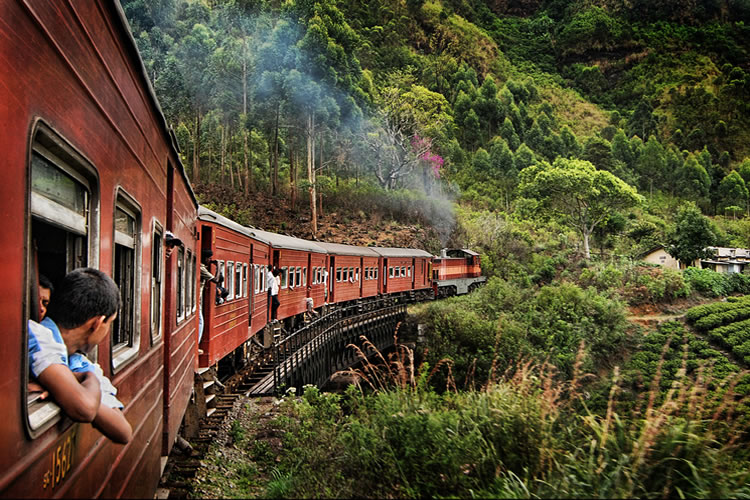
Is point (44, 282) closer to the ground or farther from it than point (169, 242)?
closer to the ground

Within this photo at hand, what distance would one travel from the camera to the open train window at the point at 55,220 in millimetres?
1625

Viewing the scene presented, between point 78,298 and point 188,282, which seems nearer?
point 78,298

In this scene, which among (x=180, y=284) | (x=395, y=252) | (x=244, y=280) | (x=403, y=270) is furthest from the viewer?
(x=403, y=270)

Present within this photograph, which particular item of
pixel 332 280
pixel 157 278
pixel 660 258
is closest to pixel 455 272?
pixel 332 280

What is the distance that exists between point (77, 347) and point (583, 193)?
4259 centimetres

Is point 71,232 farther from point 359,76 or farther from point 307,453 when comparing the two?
point 359,76

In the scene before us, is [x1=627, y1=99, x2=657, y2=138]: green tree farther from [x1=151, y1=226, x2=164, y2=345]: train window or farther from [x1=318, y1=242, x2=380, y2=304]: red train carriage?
[x1=151, y1=226, x2=164, y2=345]: train window

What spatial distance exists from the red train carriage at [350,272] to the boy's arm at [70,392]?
18.9 metres

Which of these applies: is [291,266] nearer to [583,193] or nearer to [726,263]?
[583,193]

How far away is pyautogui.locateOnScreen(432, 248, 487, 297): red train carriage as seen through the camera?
35906mm

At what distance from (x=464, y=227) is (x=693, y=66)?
111 meters

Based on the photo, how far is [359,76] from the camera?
44.3 meters

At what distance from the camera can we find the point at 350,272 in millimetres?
24031

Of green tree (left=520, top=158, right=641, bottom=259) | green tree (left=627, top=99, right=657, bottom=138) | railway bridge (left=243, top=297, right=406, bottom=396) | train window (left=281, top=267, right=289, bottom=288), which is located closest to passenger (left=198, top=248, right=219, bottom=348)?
railway bridge (left=243, top=297, right=406, bottom=396)
